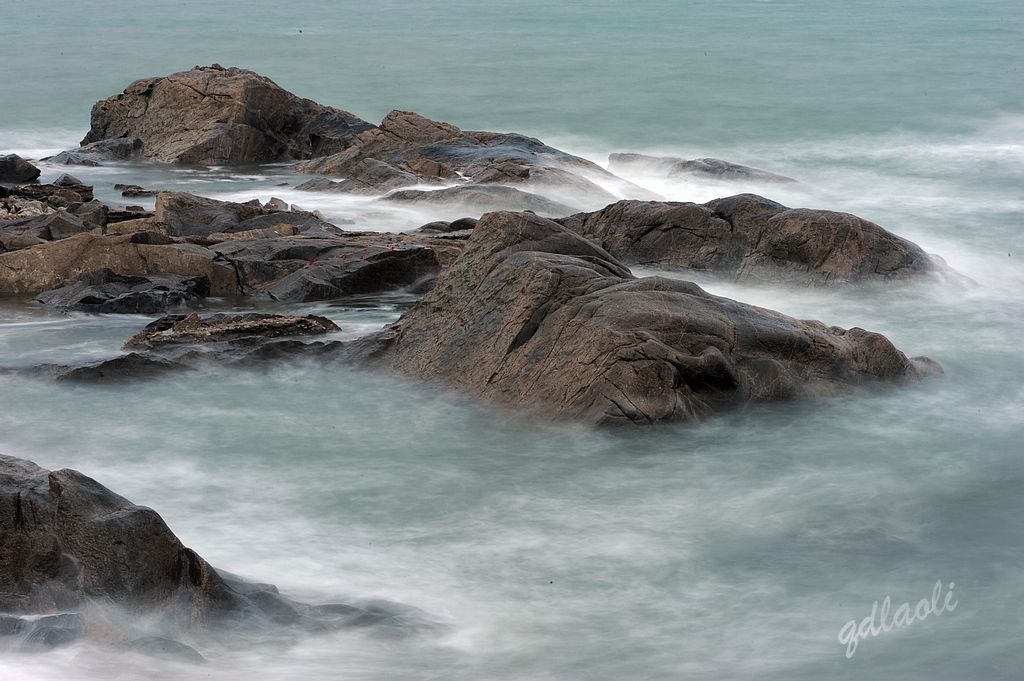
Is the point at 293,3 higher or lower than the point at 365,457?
higher

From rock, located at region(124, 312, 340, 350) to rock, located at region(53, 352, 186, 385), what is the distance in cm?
42

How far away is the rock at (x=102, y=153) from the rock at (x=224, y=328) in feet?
35.8

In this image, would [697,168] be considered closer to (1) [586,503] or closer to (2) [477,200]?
(2) [477,200]

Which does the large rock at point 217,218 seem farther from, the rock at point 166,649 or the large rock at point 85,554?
the rock at point 166,649

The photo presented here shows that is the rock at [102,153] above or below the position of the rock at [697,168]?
below

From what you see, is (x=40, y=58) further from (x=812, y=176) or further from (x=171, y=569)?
(x=171, y=569)

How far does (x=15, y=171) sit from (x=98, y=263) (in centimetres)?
625

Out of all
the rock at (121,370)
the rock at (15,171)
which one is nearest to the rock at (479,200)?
the rock at (15,171)

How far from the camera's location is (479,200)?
1706 centimetres

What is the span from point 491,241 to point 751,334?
2409 mm


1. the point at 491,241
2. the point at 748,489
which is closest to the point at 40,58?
the point at 491,241

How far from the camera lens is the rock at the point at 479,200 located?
16891 millimetres

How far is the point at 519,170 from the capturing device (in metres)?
18.2

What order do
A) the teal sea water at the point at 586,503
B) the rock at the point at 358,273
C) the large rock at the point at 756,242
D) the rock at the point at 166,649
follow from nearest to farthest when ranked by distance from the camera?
the rock at the point at 166,649, the teal sea water at the point at 586,503, the rock at the point at 358,273, the large rock at the point at 756,242
